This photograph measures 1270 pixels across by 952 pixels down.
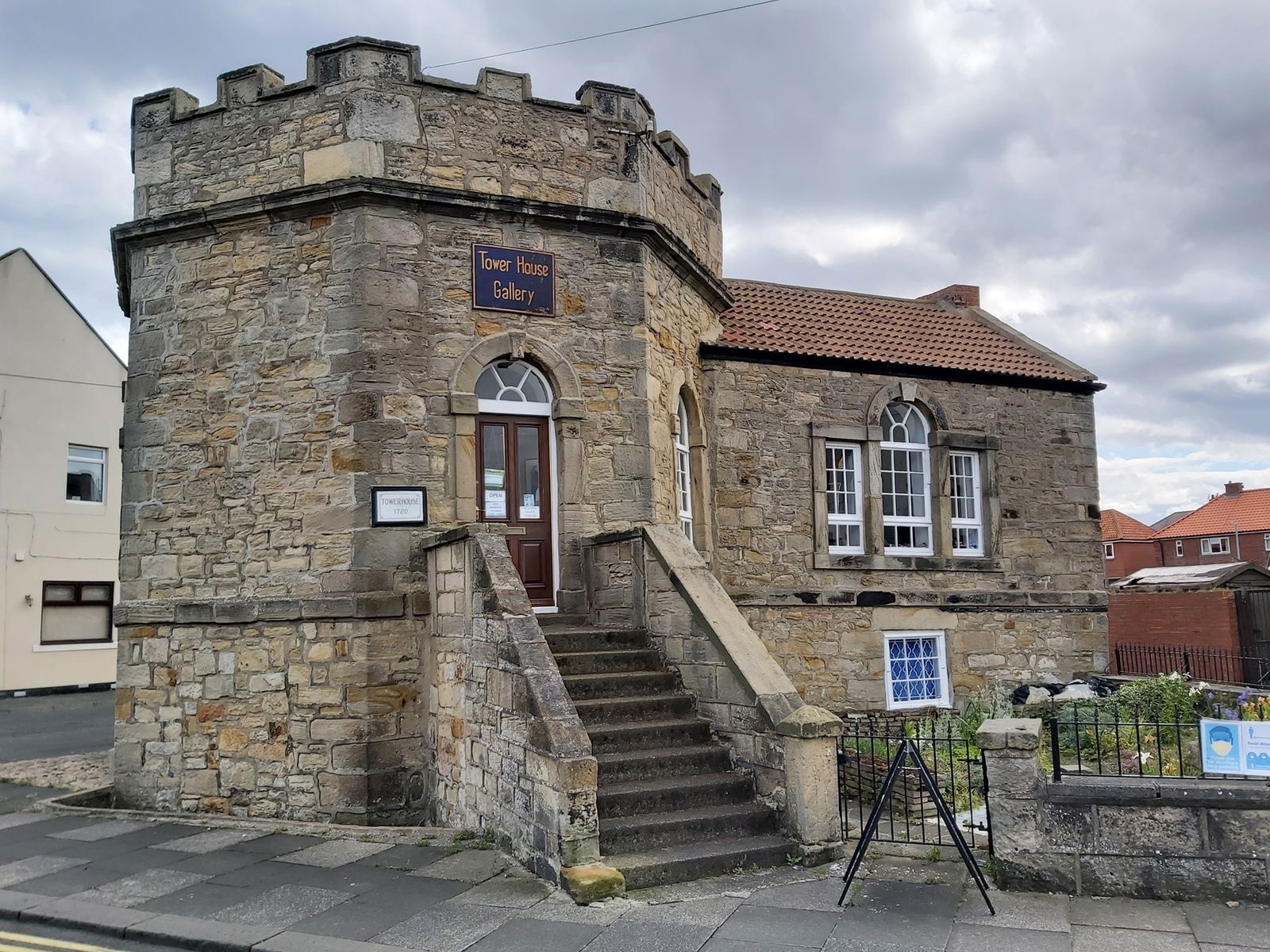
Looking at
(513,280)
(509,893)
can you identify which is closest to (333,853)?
(509,893)

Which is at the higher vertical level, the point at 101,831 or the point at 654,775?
the point at 654,775

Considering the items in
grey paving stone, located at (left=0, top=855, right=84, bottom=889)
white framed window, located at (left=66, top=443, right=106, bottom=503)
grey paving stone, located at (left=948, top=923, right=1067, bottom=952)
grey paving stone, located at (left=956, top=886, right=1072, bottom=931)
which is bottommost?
grey paving stone, located at (left=0, top=855, right=84, bottom=889)

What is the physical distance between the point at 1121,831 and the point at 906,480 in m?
8.23

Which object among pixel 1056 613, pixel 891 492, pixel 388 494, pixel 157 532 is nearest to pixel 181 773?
pixel 157 532

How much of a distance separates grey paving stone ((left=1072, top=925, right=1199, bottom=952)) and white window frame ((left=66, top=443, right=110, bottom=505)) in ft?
73.2

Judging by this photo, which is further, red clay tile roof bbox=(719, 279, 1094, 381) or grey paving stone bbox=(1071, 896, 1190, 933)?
red clay tile roof bbox=(719, 279, 1094, 381)

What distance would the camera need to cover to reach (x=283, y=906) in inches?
258

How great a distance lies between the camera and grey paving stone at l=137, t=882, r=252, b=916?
6.54 m

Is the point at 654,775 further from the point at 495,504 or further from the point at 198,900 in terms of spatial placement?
the point at 495,504

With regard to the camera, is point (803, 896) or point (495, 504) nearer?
point (803, 896)

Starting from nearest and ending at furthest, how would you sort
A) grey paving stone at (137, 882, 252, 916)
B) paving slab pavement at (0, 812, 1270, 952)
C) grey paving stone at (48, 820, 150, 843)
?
paving slab pavement at (0, 812, 1270, 952) → grey paving stone at (137, 882, 252, 916) → grey paving stone at (48, 820, 150, 843)

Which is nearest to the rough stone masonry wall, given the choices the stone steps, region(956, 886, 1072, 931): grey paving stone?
the stone steps

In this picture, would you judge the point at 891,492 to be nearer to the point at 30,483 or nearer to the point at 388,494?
the point at 388,494

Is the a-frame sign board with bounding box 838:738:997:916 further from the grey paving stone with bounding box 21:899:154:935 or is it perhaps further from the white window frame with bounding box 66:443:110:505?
the white window frame with bounding box 66:443:110:505
